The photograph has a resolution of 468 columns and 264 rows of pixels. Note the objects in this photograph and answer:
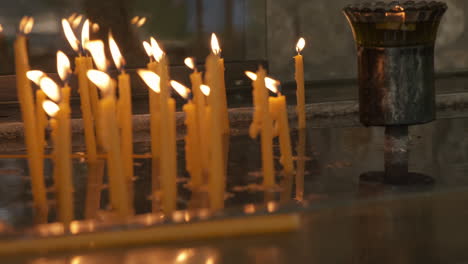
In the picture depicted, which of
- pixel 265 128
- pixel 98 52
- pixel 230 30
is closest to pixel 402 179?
pixel 265 128

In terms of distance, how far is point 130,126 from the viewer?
50.9 inches

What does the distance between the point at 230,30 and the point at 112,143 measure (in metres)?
1.87

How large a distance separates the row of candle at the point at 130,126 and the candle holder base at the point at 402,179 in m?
0.11

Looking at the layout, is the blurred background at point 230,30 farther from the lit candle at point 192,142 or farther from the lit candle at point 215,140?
the lit candle at point 215,140

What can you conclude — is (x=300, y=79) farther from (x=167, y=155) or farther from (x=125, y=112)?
(x=167, y=155)

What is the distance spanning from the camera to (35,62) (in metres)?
2.74

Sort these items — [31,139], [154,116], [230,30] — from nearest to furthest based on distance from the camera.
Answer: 1. [31,139]
2. [154,116]
3. [230,30]

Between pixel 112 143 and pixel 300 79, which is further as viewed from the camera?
pixel 300 79

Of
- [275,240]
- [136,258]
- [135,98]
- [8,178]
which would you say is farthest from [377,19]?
[135,98]

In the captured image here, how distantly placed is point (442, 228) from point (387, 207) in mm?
103

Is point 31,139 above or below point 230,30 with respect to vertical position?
below

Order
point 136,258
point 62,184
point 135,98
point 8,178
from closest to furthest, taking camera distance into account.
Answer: point 136,258 < point 62,184 < point 8,178 < point 135,98

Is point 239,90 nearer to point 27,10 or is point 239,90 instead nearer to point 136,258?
point 27,10

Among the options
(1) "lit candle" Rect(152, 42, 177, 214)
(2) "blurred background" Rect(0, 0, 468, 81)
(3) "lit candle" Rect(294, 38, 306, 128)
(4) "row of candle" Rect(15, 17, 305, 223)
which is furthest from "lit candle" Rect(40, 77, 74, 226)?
(2) "blurred background" Rect(0, 0, 468, 81)
